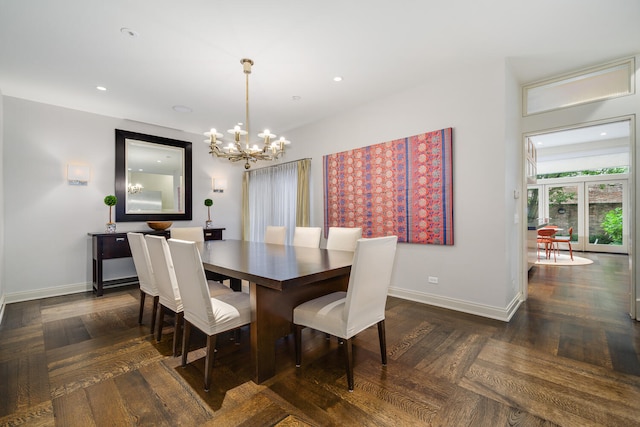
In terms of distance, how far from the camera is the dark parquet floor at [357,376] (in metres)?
1.53

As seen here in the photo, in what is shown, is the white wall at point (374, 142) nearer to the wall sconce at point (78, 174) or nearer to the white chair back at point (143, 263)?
the wall sconce at point (78, 174)

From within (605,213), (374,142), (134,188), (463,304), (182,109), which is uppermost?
(182,109)

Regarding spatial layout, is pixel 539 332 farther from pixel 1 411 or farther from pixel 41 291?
pixel 41 291

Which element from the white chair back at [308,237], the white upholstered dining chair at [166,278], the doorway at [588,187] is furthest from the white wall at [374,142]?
the doorway at [588,187]

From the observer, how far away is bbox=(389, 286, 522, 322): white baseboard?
2.87m

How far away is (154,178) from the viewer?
4.77 metres

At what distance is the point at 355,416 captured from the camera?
1.52 meters

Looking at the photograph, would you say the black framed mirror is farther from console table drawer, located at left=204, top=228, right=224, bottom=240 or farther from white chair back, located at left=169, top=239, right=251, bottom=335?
white chair back, located at left=169, top=239, right=251, bottom=335

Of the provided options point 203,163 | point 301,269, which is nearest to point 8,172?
point 203,163

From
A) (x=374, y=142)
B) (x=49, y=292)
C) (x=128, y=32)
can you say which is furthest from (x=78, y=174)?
(x=374, y=142)

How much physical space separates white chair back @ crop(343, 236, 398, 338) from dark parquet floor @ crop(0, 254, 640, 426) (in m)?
0.41

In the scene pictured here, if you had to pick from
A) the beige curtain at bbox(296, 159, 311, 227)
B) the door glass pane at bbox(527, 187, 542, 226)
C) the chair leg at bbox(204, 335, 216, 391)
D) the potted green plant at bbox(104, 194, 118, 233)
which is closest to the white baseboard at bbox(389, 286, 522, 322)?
the beige curtain at bbox(296, 159, 311, 227)

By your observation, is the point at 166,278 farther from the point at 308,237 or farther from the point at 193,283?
the point at 308,237

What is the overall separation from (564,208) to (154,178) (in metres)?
10.6
